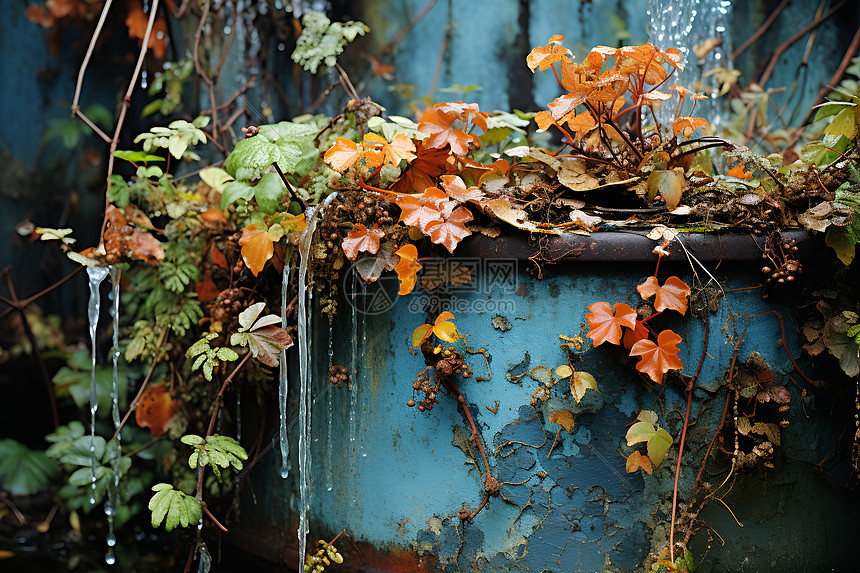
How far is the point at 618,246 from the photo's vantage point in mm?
→ 1625

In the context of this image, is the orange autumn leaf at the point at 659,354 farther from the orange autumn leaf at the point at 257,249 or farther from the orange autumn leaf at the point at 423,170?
the orange autumn leaf at the point at 257,249

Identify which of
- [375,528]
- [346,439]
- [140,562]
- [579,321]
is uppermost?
[579,321]

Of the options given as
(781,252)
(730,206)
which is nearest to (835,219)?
(781,252)

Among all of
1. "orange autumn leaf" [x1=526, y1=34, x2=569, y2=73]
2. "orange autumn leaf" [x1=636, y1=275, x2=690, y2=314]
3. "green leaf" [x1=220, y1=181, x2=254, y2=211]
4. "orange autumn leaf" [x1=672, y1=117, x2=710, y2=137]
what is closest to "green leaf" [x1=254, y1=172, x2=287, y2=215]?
"green leaf" [x1=220, y1=181, x2=254, y2=211]

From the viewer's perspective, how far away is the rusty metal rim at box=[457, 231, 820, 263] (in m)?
1.62

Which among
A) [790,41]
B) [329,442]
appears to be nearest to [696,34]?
[790,41]

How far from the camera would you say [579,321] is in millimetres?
1693

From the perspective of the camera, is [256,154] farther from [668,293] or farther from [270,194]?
[668,293]

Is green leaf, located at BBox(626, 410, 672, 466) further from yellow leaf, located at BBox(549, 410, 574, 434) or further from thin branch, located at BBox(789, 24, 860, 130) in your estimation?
thin branch, located at BBox(789, 24, 860, 130)

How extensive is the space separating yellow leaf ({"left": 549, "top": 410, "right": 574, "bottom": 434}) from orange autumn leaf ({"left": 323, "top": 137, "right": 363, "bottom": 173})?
0.92m

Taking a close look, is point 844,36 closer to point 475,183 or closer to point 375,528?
point 475,183

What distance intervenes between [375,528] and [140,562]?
3.57 feet

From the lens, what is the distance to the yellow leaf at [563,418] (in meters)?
1.67

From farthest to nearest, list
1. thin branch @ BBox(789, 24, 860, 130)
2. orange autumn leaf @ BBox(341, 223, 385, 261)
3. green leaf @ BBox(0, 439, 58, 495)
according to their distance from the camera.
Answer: thin branch @ BBox(789, 24, 860, 130) → green leaf @ BBox(0, 439, 58, 495) → orange autumn leaf @ BBox(341, 223, 385, 261)
